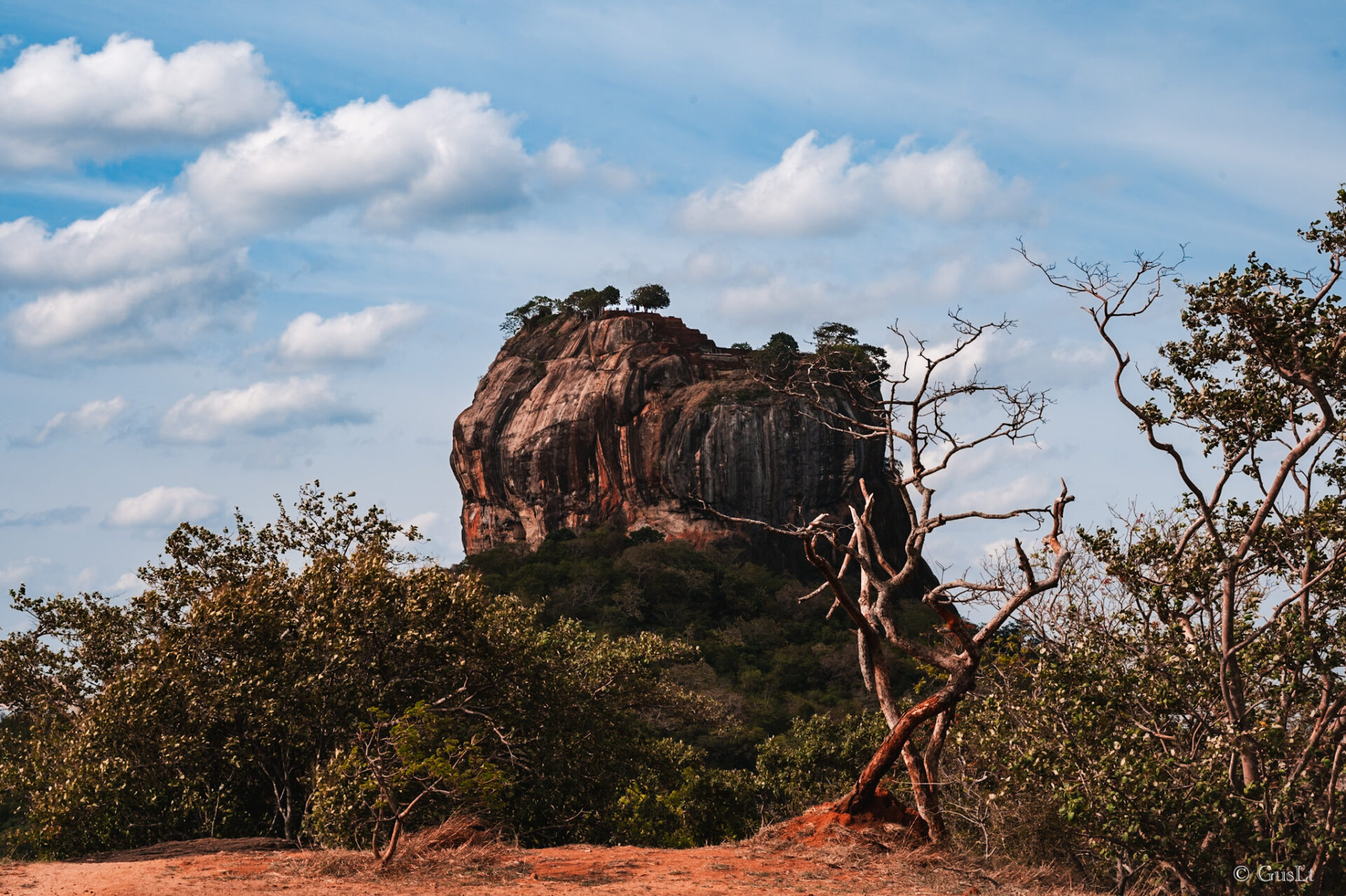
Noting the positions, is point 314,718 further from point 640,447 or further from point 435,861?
point 640,447

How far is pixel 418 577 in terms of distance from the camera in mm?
13922

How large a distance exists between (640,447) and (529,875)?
179 feet

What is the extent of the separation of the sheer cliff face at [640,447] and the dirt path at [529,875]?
158 feet

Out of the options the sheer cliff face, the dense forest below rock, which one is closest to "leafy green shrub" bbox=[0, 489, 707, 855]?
the dense forest below rock

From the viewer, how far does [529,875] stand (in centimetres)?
983

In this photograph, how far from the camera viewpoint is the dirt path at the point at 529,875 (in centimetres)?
917

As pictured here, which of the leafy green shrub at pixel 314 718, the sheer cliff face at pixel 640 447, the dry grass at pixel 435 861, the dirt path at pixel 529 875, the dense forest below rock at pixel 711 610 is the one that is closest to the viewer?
the dirt path at pixel 529 875

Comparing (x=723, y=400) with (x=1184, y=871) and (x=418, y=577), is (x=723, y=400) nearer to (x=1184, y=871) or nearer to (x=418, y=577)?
(x=418, y=577)

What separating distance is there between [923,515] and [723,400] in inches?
2000

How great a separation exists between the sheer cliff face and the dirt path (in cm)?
4801

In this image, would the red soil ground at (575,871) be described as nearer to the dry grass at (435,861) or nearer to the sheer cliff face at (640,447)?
the dry grass at (435,861)

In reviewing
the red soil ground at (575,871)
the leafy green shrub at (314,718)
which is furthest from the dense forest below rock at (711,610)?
the red soil ground at (575,871)

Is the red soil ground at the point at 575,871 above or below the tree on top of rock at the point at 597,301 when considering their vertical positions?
below

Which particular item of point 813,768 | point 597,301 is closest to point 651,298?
point 597,301
